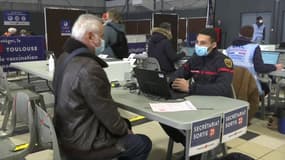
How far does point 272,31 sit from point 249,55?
7.01 meters

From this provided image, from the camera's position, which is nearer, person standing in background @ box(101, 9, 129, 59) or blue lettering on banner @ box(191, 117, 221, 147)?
blue lettering on banner @ box(191, 117, 221, 147)

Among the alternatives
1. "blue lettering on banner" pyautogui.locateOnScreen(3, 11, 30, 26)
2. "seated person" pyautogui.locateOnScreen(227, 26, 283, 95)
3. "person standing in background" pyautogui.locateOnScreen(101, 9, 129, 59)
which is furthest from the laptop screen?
"blue lettering on banner" pyautogui.locateOnScreen(3, 11, 30, 26)

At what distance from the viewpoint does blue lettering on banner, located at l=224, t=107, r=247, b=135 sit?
1.81 m

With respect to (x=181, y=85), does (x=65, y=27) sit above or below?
above

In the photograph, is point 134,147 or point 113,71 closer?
point 134,147

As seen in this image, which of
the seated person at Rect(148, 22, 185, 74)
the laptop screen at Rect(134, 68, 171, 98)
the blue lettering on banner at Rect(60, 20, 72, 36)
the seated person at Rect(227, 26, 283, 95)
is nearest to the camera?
the laptop screen at Rect(134, 68, 171, 98)

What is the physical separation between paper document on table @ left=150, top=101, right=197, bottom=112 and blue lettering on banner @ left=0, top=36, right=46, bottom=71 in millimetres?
4672

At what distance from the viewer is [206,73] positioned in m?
2.40

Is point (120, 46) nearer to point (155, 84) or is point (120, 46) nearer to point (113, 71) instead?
point (113, 71)

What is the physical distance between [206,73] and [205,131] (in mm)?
810

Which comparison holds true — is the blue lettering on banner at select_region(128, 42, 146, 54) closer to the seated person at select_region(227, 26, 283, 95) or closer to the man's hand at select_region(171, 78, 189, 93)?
the seated person at select_region(227, 26, 283, 95)

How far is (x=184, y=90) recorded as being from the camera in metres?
2.21

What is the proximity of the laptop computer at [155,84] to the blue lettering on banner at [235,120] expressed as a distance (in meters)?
0.41

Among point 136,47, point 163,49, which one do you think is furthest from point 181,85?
point 136,47
